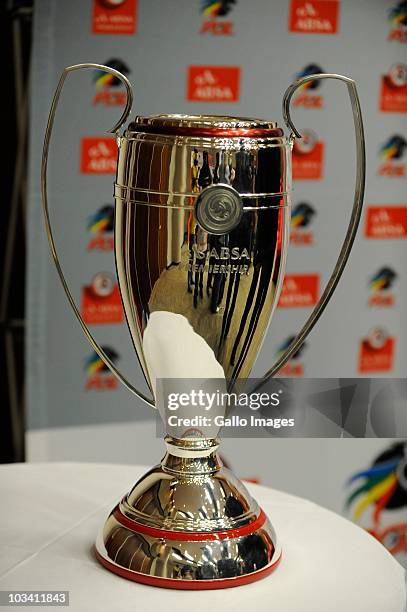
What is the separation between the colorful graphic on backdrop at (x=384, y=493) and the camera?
80.4 inches

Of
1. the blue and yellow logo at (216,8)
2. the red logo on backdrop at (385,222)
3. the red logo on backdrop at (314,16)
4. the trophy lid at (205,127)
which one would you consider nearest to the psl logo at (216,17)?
→ the blue and yellow logo at (216,8)

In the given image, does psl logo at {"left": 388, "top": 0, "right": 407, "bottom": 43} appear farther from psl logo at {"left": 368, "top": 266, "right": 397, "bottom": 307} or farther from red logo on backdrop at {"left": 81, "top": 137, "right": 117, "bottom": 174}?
red logo on backdrop at {"left": 81, "top": 137, "right": 117, "bottom": 174}

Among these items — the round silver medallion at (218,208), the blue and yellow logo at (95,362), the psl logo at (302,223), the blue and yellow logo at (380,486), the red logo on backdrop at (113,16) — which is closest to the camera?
the round silver medallion at (218,208)

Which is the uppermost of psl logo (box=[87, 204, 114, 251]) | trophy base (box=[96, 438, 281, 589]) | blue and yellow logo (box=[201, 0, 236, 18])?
blue and yellow logo (box=[201, 0, 236, 18])

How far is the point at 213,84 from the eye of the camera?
71.1 inches

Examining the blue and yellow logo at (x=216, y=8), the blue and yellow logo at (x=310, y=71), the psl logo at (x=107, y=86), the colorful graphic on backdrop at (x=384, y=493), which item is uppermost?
the blue and yellow logo at (x=216, y=8)

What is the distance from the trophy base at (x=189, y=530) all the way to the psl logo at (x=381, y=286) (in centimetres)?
124

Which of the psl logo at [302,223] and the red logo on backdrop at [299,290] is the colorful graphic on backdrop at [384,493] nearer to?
the red logo on backdrop at [299,290]

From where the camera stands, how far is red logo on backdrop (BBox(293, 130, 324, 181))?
1900mm

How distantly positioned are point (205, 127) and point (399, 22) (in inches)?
53.1

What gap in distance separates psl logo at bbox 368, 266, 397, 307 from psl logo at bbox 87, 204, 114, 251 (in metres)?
0.59

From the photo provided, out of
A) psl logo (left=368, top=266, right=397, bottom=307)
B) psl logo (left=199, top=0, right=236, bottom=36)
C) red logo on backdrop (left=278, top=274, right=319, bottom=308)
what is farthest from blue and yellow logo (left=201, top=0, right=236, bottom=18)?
psl logo (left=368, top=266, right=397, bottom=307)

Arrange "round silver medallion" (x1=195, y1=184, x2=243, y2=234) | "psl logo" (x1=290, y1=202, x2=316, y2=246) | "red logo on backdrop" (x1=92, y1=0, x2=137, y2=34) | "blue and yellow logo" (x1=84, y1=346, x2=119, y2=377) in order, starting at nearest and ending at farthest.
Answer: "round silver medallion" (x1=195, y1=184, x2=243, y2=234), "red logo on backdrop" (x1=92, y1=0, x2=137, y2=34), "blue and yellow logo" (x1=84, y1=346, x2=119, y2=377), "psl logo" (x1=290, y1=202, x2=316, y2=246)

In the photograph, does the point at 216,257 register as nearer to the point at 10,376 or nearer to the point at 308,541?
the point at 308,541
